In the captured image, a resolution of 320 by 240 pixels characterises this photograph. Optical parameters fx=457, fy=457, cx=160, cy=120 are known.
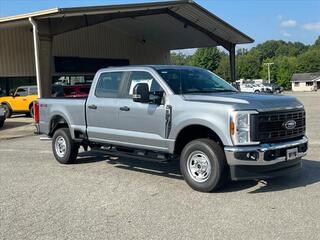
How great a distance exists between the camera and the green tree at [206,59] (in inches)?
5315

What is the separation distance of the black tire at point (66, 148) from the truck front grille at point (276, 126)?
14.9ft

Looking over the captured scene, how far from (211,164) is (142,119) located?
162 centimetres

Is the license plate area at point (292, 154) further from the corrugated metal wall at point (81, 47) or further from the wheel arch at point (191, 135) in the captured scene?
the corrugated metal wall at point (81, 47)

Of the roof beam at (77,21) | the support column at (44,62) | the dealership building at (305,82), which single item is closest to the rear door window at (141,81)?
the support column at (44,62)

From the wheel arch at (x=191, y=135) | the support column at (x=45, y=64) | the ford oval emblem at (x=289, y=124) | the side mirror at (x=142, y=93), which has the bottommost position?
the wheel arch at (x=191, y=135)

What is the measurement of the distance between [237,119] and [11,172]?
4.98m

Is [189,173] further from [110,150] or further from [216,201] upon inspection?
[110,150]

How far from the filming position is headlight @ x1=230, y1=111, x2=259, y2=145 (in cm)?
653

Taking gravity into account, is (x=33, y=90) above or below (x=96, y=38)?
below

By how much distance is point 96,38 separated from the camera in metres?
36.1

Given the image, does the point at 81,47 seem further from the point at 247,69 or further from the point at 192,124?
the point at 247,69

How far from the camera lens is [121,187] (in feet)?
24.8

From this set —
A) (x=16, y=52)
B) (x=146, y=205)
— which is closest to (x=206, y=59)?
(x=16, y=52)

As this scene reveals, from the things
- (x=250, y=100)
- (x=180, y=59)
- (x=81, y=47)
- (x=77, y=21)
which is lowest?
(x=250, y=100)
